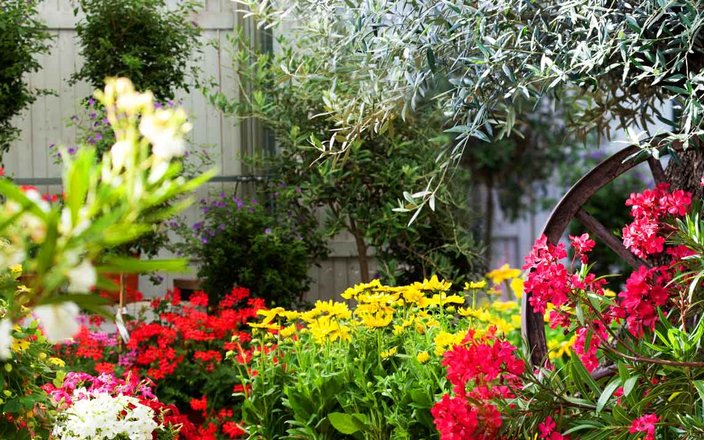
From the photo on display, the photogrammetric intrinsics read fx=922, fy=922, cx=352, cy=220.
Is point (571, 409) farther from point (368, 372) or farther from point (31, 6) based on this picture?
point (31, 6)

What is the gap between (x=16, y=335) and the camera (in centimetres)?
245

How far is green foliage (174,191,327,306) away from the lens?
14.3ft

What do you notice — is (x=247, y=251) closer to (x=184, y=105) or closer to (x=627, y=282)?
(x=184, y=105)

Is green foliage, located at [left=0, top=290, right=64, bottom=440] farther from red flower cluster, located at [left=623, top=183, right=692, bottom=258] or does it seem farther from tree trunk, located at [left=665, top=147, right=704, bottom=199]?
tree trunk, located at [left=665, top=147, right=704, bottom=199]

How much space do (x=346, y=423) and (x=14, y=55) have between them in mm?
2614

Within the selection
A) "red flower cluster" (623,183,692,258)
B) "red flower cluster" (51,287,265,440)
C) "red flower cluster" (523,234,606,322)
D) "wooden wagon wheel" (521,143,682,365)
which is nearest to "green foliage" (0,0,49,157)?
"red flower cluster" (51,287,265,440)

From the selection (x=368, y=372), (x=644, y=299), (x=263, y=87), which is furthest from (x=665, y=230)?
(x=263, y=87)

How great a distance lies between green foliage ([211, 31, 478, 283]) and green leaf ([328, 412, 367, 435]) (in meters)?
1.79

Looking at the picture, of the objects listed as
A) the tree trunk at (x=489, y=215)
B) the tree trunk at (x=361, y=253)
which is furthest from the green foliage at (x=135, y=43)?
the tree trunk at (x=489, y=215)

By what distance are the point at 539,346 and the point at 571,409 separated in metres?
0.47

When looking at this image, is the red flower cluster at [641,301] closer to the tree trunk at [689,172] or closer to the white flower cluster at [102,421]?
the tree trunk at [689,172]

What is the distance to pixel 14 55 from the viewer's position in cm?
425

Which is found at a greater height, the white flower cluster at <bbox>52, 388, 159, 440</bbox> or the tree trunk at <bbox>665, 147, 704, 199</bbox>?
the tree trunk at <bbox>665, 147, 704, 199</bbox>

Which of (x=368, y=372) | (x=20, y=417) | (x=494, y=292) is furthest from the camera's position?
(x=494, y=292)
